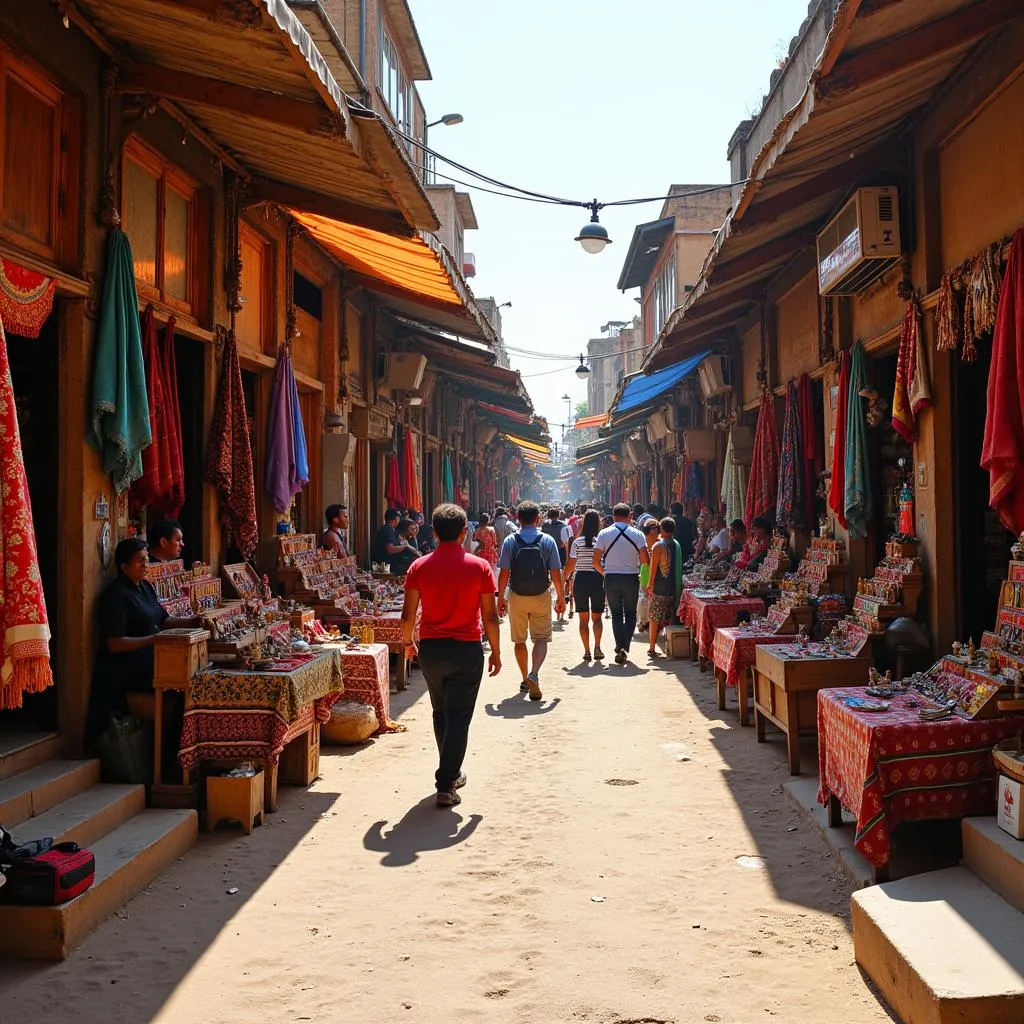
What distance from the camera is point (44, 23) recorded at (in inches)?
189

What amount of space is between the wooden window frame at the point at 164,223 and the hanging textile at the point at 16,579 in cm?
258

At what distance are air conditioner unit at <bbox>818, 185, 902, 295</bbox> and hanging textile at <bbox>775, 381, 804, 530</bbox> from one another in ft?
8.45

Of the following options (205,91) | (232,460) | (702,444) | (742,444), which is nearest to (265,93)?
(205,91)

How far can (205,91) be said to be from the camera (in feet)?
18.1

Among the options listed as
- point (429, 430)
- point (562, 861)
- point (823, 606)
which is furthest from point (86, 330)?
point (429, 430)

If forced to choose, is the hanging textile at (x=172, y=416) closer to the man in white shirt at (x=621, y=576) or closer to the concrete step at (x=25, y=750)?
the concrete step at (x=25, y=750)

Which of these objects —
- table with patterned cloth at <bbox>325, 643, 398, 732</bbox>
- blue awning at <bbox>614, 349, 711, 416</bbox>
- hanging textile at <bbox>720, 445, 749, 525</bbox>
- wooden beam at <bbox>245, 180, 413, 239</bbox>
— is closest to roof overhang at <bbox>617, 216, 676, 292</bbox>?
blue awning at <bbox>614, 349, 711, 416</bbox>

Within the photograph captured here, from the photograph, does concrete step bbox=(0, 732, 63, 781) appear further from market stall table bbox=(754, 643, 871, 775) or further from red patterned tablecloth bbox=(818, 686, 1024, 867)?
market stall table bbox=(754, 643, 871, 775)

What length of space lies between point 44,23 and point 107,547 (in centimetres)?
271

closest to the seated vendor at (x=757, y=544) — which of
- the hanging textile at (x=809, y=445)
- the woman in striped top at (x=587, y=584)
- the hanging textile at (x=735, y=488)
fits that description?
the hanging textile at (x=809, y=445)

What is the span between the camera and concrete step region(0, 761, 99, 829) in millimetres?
4348

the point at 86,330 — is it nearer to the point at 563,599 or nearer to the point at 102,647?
the point at 102,647

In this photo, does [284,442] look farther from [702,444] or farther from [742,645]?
[702,444]

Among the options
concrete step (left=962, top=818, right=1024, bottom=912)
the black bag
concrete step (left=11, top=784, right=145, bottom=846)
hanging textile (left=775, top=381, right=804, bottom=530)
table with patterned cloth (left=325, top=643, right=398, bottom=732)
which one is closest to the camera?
concrete step (left=962, top=818, right=1024, bottom=912)
